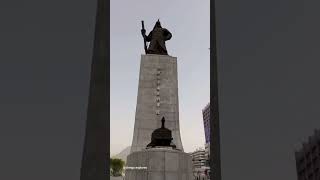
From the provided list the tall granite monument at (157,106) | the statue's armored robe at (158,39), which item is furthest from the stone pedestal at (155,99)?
the statue's armored robe at (158,39)

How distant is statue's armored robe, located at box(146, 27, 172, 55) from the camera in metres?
23.8

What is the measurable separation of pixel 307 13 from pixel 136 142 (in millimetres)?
16346

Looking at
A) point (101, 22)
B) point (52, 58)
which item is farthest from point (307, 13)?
point (52, 58)

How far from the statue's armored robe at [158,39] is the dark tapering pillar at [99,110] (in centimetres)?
1921

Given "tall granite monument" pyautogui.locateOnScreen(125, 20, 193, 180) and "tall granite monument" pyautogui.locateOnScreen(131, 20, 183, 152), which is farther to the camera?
"tall granite monument" pyautogui.locateOnScreen(131, 20, 183, 152)

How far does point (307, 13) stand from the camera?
432 centimetres

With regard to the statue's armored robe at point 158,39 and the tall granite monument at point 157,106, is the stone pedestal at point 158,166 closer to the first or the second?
the tall granite monument at point 157,106

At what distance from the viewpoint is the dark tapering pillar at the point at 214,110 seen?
4230 mm

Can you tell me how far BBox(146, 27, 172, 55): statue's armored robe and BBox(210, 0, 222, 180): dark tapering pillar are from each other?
19.0m

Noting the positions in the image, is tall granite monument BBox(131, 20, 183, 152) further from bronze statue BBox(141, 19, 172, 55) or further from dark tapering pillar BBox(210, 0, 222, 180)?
dark tapering pillar BBox(210, 0, 222, 180)

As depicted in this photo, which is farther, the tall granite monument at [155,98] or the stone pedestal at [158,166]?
the tall granite monument at [155,98]

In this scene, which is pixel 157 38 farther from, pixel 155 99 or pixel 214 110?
pixel 214 110

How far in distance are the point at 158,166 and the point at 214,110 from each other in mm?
10360

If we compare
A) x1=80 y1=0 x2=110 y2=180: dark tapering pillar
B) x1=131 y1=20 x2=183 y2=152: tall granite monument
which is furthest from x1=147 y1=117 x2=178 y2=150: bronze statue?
x1=80 y1=0 x2=110 y2=180: dark tapering pillar
